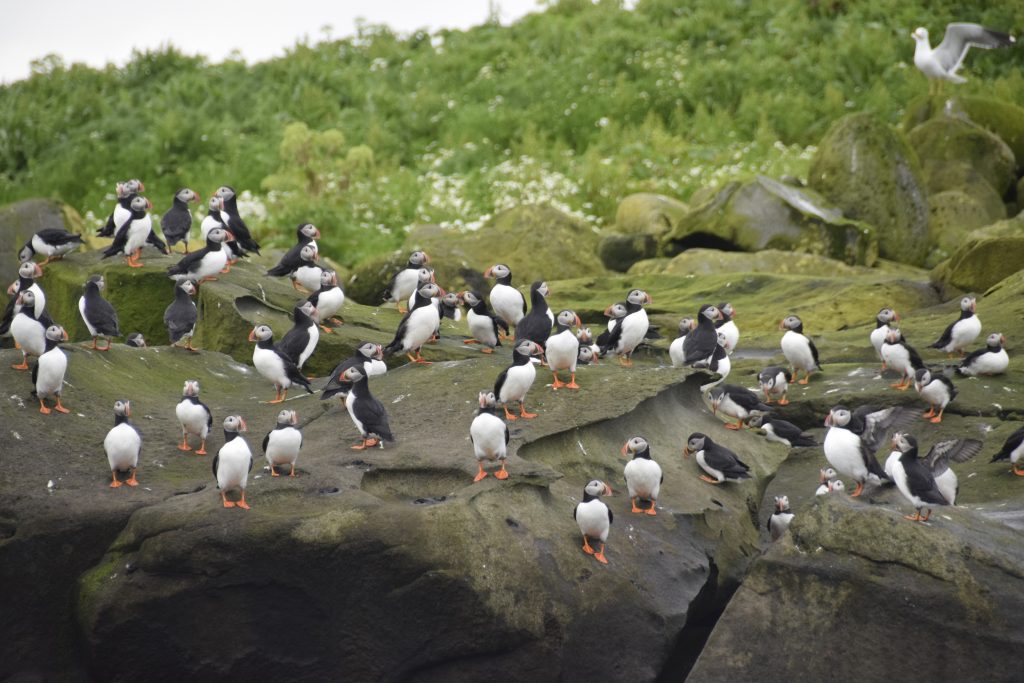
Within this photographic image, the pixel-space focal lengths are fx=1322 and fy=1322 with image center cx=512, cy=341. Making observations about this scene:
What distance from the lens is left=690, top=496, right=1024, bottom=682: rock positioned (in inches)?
326

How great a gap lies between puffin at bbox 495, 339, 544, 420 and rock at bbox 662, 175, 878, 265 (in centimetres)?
1139

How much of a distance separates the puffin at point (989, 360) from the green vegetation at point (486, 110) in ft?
44.7

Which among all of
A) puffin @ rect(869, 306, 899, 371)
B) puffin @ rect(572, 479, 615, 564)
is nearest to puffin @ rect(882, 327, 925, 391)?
puffin @ rect(869, 306, 899, 371)

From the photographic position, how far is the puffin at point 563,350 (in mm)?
11085

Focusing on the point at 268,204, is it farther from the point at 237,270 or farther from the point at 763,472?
the point at 763,472

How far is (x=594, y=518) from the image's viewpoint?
920cm

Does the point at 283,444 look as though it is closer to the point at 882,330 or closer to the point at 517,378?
the point at 517,378

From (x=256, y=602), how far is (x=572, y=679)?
2.18 metres

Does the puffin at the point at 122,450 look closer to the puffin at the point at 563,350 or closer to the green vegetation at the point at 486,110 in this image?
the puffin at the point at 563,350

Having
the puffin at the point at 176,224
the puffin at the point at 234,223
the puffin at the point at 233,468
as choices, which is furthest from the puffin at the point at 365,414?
the puffin at the point at 234,223

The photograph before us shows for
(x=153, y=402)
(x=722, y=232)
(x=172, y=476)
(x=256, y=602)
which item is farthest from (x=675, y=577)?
(x=722, y=232)

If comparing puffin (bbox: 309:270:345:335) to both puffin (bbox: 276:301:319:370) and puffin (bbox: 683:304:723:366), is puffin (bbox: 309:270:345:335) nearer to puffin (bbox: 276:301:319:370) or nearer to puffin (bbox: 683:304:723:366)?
puffin (bbox: 276:301:319:370)

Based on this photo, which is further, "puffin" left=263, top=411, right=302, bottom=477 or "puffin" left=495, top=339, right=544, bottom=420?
"puffin" left=495, top=339, right=544, bottom=420

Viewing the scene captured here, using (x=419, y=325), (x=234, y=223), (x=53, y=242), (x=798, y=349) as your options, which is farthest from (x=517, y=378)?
(x=53, y=242)
